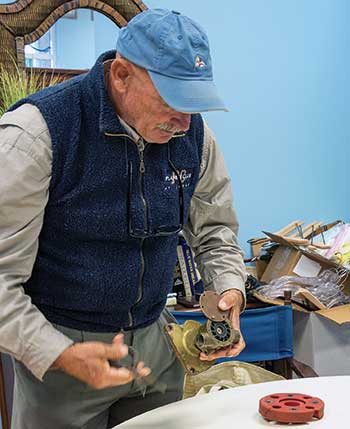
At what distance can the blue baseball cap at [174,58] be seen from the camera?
107 cm

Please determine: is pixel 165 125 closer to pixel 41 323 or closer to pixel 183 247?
pixel 41 323

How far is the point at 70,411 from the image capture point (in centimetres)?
125

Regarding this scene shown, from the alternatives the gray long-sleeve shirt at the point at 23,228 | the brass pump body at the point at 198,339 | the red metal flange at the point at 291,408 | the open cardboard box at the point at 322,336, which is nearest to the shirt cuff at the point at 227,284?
the brass pump body at the point at 198,339

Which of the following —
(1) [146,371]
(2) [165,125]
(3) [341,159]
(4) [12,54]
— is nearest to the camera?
(1) [146,371]

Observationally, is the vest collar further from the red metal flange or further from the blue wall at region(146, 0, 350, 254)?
the blue wall at region(146, 0, 350, 254)

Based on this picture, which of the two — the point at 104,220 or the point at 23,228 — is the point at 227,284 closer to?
the point at 104,220

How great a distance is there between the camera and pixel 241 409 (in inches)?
45.7

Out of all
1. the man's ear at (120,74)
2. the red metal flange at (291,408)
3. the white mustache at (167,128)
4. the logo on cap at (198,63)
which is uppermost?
the logo on cap at (198,63)

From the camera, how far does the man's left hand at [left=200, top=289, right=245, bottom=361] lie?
124cm

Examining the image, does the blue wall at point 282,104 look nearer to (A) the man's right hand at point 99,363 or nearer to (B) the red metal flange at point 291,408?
(B) the red metal flange at point 291,408

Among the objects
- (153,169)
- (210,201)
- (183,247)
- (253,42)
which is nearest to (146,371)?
(153,169)

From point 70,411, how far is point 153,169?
1.68ft

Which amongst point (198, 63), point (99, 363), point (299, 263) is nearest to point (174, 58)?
point (198, 63)

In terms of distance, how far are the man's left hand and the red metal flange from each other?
0.12 m
